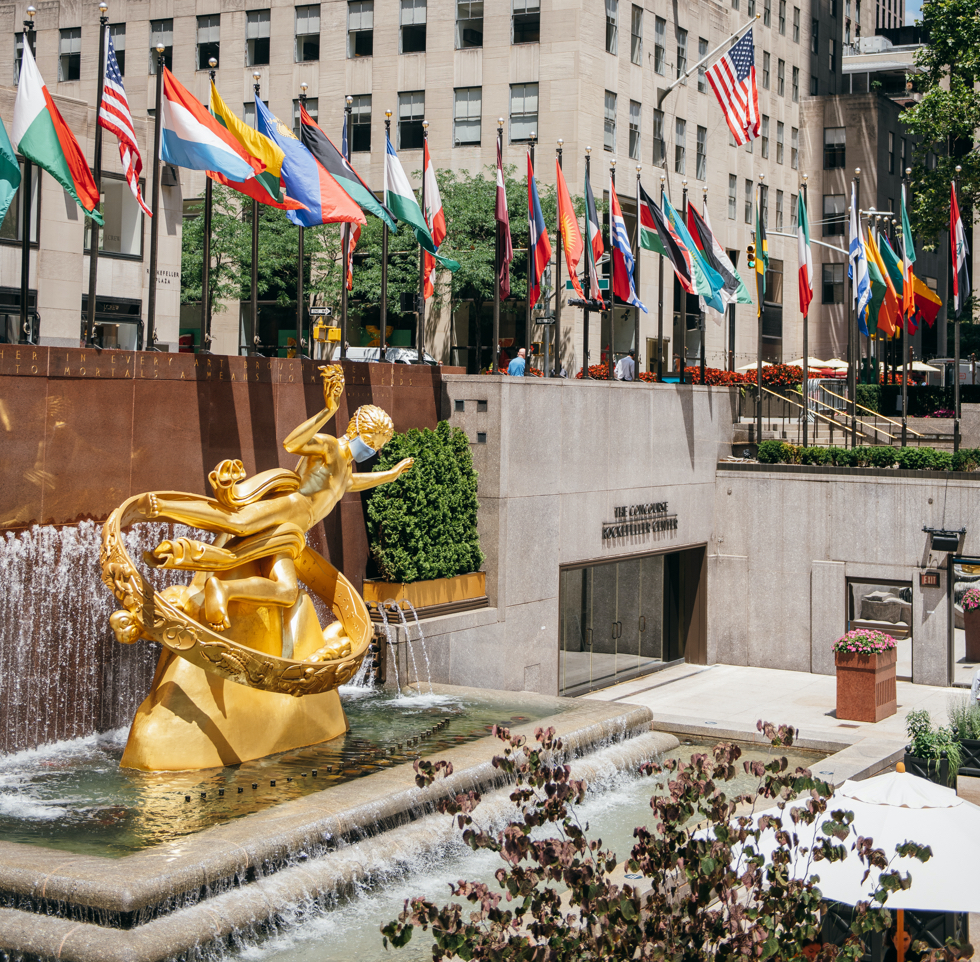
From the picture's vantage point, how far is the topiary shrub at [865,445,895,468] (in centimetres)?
2541

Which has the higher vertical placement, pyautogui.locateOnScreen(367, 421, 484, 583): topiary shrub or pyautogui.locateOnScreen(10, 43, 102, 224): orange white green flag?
pyautogui.locateOnScreen(10, 43, 102, 224): orange white green flag

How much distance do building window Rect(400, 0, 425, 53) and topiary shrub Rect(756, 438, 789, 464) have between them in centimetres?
3026

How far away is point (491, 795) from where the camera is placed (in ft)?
44.5

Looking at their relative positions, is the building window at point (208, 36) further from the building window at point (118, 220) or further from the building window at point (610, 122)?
the building window at point (118, 220)

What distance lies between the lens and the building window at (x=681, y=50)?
5478 cm

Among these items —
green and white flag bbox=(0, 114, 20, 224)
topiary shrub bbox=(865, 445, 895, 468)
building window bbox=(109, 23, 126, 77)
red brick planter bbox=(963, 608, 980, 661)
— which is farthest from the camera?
building window bbox=(109, 23, 126, 77)

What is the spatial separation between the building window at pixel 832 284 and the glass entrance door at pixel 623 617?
47.1 m

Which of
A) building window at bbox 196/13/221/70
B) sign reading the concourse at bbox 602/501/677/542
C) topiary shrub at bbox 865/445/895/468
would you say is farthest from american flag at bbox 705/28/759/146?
building window at bbox 196/13/221/70

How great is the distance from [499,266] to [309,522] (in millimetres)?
8313

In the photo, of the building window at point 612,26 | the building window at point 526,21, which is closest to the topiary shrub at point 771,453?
the building window at point 526,21

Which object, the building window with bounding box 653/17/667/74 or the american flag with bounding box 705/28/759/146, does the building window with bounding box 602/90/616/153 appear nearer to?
the building window with bounding box 653/17/667/74

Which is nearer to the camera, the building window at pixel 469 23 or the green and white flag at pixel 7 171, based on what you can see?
the green and white flag at pixel 7 171

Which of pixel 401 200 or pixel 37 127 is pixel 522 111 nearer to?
pixel 401 200

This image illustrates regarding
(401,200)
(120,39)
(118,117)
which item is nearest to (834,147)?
(120,39)
